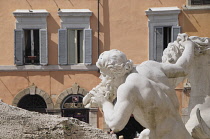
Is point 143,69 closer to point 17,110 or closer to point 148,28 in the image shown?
point 17,110

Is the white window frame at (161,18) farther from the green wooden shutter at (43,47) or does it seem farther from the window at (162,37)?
the green wooden shutter at (43,47)

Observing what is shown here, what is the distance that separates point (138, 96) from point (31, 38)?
31.0 metres

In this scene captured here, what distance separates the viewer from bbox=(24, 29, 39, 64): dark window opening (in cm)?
3797

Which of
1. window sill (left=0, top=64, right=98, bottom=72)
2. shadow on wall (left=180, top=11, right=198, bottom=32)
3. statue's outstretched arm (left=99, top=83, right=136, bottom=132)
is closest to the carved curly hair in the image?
statue's outstretched arm (left=99, top=83, right=136, bottom=132)

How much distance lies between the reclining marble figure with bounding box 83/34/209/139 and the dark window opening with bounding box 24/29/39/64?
30.1 meters

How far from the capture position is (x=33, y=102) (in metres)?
37.9

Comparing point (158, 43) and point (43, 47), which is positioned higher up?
point (158, 43)

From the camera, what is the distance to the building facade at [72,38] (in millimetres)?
37938

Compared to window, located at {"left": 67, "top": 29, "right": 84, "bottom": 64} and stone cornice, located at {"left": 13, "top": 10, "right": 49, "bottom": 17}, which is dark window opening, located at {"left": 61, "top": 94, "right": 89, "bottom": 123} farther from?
stone cornice, located at {"left": 13, "top": 10, "right": 49, "bottom": 17}

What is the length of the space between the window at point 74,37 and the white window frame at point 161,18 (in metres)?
2.53

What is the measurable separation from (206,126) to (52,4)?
3058 centimetres

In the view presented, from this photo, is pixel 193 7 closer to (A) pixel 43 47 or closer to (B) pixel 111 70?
(A) pixel 43 47

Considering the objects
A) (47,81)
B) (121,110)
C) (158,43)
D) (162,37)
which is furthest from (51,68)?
(121,110)

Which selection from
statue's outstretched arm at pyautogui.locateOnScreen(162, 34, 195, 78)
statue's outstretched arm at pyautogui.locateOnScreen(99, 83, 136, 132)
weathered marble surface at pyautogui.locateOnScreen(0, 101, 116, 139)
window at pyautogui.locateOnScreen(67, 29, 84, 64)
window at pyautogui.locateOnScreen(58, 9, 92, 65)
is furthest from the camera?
window at pyautogui.locateOnScreen(67, 29, 84, 64)
